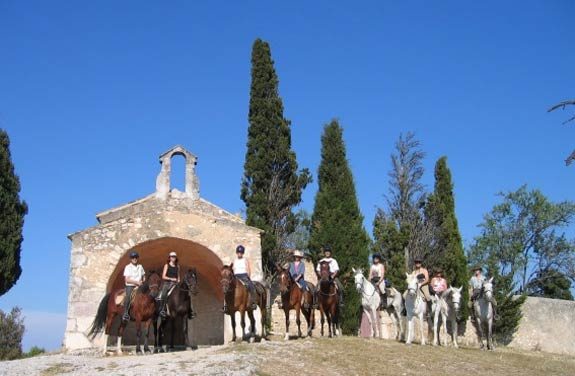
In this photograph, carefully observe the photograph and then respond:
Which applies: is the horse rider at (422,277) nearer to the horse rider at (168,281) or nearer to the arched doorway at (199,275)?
the arched doorway at (199,275)

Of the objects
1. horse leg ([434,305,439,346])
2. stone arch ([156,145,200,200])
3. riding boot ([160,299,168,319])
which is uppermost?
stone arch ([156,145,200,200])

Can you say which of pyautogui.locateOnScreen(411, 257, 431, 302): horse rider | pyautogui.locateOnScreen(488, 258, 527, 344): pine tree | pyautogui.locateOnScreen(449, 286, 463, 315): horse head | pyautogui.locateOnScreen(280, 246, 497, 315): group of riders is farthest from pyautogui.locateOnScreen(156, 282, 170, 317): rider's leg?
pyautogui.locateOnScreen(488, 258, 527, 344): pine tree

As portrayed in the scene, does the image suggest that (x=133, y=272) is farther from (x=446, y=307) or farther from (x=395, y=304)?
(x=446, y=307)

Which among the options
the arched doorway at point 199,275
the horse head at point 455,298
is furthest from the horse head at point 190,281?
the horse head at point 455,298

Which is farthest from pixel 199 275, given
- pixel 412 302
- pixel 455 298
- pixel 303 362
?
pixel 303 362

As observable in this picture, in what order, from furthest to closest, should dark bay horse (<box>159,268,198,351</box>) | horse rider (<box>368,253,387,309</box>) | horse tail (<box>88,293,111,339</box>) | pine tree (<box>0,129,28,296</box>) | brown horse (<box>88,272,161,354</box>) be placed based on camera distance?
1. pine tree (<box>0,129,28,296</box>)
2. horse rider (<box>368,253,387,309</box>)
3. horse tail (<box>88,293,111,339</box>)
4. dark bay horse (<box>159,268,198,351</box>)
5. brown horse (<box>88,272,161,354</box>)

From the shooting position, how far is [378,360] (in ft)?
44.1

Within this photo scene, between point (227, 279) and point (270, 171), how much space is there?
834cm

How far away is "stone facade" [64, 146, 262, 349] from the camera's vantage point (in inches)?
674

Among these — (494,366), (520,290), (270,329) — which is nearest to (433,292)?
(494,366)

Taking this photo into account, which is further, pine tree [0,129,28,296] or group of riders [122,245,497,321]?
pine tree [0,129,28,296]

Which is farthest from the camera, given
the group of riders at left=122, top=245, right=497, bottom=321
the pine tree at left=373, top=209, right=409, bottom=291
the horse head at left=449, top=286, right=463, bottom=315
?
the pine tree at left=373, top=209, right=409, bottom=291

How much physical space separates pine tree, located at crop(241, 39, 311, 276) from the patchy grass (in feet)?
31.1

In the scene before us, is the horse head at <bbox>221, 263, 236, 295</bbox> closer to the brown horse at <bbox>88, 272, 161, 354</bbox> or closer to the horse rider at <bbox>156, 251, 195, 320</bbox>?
the horse rider at <bbox>156, 251, 195, 320</bbox>
